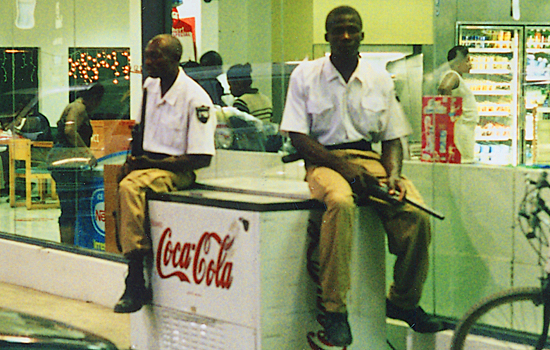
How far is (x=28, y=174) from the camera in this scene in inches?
364

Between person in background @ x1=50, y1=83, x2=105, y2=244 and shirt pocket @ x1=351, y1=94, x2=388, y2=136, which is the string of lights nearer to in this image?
person in background @ x1=50, y1=83, x2=105, y2=244

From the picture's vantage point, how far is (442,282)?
5.47 m

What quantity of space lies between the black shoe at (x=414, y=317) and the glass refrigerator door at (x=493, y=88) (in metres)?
1.03

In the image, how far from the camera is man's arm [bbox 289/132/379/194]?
4695mm

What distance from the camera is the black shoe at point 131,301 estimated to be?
17.2 feet

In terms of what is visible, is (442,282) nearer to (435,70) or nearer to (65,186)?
(435,70)

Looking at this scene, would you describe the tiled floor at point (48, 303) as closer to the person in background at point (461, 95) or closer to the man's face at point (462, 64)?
the person in background at point (461, 95)

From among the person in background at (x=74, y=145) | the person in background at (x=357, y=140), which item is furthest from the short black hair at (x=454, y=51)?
the person in background at (x=74, y=145)

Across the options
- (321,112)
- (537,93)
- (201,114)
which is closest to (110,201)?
(201,114)

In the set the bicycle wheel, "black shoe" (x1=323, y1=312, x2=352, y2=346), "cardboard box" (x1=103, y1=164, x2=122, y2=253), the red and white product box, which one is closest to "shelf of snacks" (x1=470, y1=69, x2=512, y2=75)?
the red and white product box

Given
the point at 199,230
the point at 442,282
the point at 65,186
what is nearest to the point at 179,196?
the point at 199,230

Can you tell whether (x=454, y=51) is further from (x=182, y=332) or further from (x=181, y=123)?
(x=182, y=332)

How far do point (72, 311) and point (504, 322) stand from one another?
390 cm

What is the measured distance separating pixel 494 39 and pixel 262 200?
220cm
